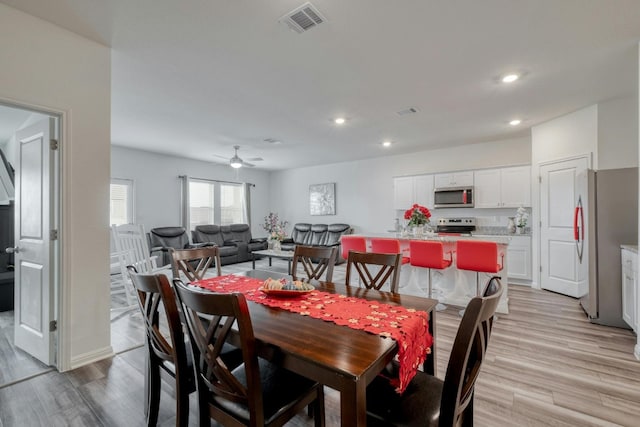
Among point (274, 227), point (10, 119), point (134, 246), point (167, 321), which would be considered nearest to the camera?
point (167, 321)

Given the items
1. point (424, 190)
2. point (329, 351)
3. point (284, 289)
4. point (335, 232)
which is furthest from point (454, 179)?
point (329, 351)

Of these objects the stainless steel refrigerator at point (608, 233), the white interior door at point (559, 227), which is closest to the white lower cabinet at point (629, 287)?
the stainless steel refrigerator at point (608, 233)

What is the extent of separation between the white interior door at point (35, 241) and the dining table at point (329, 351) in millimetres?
2016

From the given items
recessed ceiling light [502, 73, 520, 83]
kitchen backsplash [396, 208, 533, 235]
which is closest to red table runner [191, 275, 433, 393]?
recessed ceiling light [502, 73, 520, 83]

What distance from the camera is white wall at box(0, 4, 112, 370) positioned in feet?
6.88

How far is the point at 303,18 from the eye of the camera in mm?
2152

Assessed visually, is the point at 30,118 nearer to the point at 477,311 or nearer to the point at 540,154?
the point at 477,311

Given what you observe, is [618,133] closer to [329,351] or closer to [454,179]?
[454,179]

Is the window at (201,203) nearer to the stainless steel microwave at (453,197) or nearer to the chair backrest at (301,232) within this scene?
the chair backrest at (301,232)

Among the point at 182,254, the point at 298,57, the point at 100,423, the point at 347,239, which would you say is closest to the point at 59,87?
the point at 182,254

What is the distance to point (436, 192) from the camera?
20.2 feet

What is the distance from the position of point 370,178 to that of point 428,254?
398cm

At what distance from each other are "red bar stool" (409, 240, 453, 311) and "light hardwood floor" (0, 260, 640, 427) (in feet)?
2.86

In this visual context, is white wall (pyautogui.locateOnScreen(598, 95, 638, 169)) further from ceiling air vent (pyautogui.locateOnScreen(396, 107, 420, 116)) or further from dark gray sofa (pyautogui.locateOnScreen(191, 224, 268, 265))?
dark gray sofa (pyautogui.locateOnScreen(191, 224, 268, 265))
